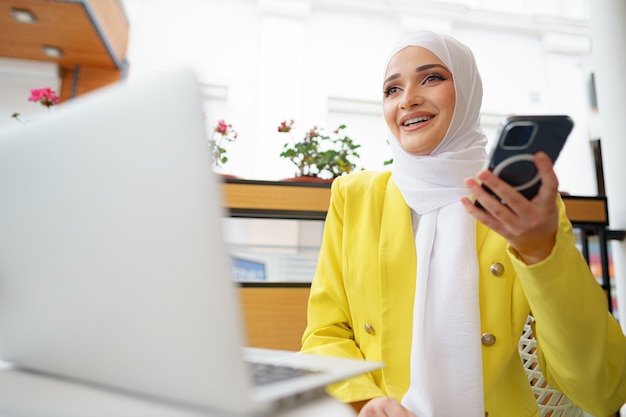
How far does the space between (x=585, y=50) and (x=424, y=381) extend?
17.6 ft

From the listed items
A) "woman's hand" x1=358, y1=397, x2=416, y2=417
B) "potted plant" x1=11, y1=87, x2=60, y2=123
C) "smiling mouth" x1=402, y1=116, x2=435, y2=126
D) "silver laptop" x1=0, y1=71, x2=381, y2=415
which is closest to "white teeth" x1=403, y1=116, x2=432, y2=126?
"smiling mouth" x1=402, y1=116, x2=435, y2=126

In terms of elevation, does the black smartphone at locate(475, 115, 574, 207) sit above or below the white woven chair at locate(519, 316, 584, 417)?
above

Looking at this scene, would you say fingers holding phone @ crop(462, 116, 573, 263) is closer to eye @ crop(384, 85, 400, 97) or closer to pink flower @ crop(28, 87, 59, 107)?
eye @ crop(384, 85, 400, 97)

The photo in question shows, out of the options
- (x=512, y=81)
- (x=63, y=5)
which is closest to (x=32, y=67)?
(x=63, y=5)

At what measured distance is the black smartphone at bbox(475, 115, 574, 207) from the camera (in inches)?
21.6

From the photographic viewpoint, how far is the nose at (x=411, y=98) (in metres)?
1.02

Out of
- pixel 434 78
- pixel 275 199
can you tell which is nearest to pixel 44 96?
pixel 275 199

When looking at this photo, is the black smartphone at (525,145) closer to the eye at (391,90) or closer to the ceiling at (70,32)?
the eye at (391,90)

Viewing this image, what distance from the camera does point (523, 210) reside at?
1.98 feet

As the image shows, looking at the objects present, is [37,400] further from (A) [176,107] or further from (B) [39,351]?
(A) [176,107]

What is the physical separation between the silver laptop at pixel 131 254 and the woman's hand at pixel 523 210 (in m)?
0.31

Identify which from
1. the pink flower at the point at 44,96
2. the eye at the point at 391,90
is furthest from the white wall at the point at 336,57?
the eye at the point at 391,90

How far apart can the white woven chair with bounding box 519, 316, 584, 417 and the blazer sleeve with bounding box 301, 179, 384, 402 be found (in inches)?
15.0

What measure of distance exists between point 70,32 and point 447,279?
348 centimetres
